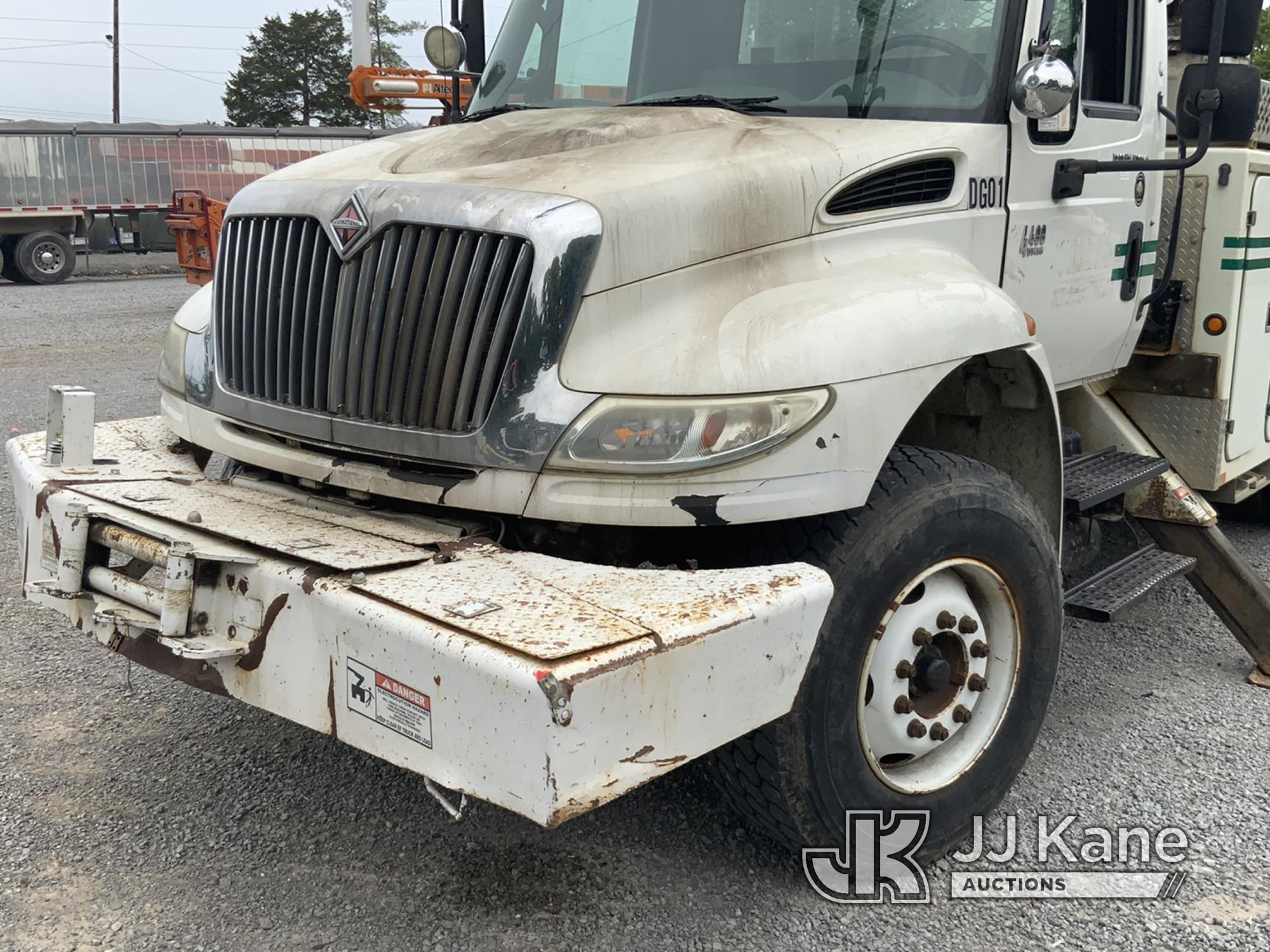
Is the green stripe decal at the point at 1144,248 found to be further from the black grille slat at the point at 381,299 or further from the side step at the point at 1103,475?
the black grille slat at the point at 381,299

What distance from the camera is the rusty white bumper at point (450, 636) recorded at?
84.4 inches

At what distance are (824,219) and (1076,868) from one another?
1830mm

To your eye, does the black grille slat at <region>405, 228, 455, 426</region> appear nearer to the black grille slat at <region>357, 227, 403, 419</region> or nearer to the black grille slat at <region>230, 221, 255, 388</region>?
the black grille slat at <region>357, 227, 403, 419</region>

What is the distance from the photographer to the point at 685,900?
2971 millimetres

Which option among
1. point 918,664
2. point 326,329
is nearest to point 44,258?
point 326,329

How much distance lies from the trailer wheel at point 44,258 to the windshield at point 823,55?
21912 mm

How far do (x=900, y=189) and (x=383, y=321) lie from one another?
142 centimetres

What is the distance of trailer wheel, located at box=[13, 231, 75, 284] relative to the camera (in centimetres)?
2225

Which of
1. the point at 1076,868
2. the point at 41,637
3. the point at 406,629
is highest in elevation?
the point at 406,629

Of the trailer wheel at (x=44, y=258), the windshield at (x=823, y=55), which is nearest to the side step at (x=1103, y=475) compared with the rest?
the windshield at (x=823, y=55)

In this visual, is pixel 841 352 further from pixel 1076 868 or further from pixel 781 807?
pixel 1076 868

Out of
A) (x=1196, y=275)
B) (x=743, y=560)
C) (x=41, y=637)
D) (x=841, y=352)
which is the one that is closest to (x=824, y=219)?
(x=841, y=352)

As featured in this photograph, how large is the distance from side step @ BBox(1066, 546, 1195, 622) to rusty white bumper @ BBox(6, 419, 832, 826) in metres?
1.65

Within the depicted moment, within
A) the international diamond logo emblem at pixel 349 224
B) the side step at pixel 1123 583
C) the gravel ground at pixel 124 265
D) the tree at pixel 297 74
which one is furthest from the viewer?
the tree at pixel 297 74
